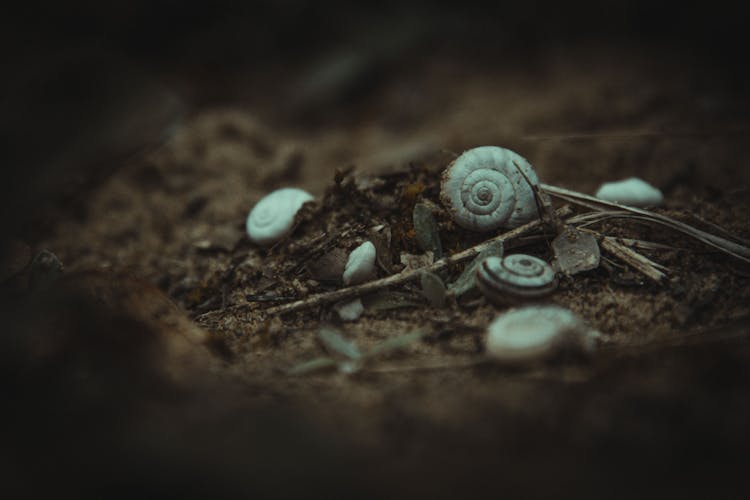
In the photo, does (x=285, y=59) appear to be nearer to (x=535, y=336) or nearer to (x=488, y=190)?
(x=488, y=190)

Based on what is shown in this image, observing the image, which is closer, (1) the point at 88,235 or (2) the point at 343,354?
(2) the point at 343,354

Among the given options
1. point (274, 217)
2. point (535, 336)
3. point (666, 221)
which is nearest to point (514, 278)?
point (535, 336)

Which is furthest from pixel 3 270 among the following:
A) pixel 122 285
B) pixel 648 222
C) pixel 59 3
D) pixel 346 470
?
pixel 59 3

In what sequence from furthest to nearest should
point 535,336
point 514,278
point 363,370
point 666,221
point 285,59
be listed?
point 285,59 < point 666,221 < point 514,278 < point 363,370 < point 535,336

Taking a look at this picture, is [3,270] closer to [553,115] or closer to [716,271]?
[716,271]

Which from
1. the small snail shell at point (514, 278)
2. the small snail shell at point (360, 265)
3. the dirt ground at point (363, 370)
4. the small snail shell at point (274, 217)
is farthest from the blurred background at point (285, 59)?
the small snail shell at point (514, 278)

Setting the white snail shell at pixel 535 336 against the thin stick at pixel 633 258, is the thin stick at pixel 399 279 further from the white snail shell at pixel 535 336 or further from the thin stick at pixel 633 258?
the white snail shell at pixel 535 336
